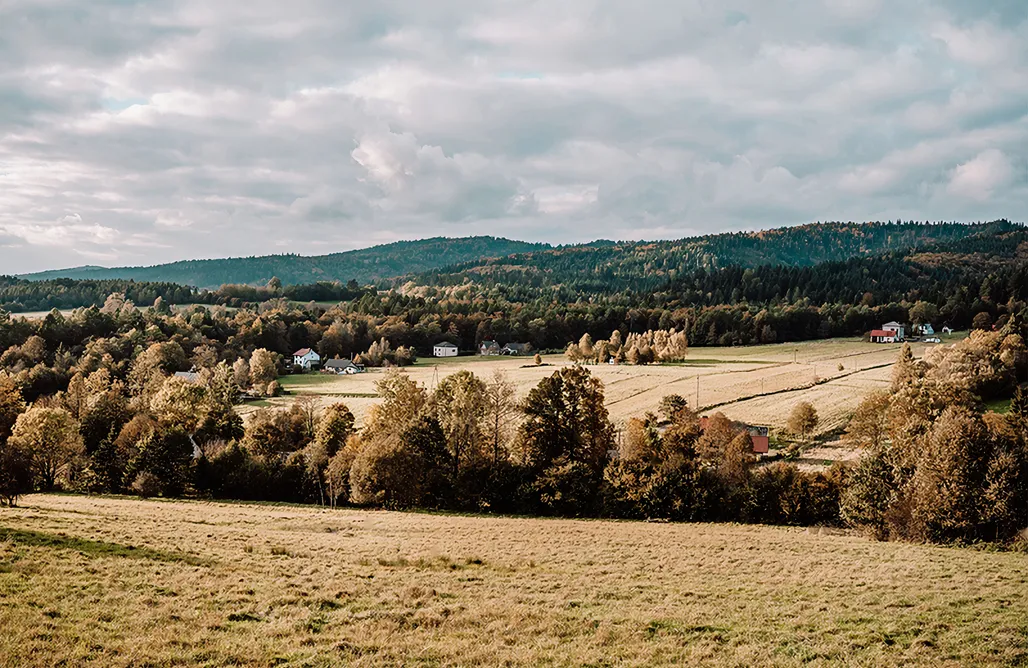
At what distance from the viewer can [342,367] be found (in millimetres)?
119562

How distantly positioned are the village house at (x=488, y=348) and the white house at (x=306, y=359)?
121ft

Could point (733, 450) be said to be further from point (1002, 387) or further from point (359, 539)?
point (1002, 387)


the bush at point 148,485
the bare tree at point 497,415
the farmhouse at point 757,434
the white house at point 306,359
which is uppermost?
the white house at point 306,359

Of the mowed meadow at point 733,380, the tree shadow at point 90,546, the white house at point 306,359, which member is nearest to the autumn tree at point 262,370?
the mowed meadow at point 733,380

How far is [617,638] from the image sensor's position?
48.8ft

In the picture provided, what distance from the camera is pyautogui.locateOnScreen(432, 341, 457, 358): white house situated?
142250 mm

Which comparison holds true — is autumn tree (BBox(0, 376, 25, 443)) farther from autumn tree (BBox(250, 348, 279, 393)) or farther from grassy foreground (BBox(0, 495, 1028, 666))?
autumn tree (BBox(250, 348, 279, 393))

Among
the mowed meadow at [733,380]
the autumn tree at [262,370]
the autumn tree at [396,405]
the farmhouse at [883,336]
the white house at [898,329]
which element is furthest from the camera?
the white house at [898,329]

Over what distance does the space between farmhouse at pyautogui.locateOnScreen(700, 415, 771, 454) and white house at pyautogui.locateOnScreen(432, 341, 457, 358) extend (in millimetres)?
89834

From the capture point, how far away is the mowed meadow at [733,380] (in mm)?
68875

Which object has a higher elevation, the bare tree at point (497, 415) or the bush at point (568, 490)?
the bare tree at point (497, 415)

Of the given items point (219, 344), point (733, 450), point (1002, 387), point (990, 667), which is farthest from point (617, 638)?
point (219, 344)

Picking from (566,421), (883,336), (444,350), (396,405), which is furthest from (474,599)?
(444,350)

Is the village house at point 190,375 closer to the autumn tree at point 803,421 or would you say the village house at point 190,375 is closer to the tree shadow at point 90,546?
the tree shadow at point 90,546
